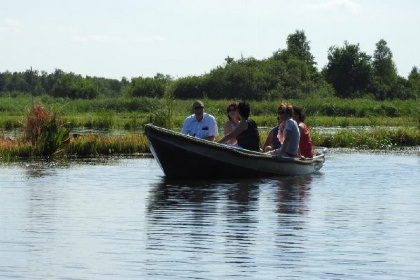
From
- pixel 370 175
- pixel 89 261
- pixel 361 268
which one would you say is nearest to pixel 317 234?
pixel 361 268

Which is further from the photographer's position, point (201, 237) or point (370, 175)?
point (370, 175)

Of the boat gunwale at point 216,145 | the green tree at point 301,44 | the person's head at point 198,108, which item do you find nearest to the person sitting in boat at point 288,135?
the boat gunwale at point 216,145

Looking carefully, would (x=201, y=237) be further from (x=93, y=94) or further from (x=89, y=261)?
(x=93, y=94)

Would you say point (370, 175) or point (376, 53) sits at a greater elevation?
point (376, 53)

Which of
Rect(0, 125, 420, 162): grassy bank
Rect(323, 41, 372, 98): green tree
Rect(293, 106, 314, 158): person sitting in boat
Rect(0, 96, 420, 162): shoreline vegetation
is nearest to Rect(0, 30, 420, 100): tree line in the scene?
Rect(323, 41, 372, 98): green tree

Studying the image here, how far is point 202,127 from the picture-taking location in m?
19.1

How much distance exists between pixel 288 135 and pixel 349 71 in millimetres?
74936

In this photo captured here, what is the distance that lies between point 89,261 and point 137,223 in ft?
9.44

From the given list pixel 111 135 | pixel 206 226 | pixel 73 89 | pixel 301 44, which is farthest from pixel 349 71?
pixel 206 226

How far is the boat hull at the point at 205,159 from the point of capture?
718 inches

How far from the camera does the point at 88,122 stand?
1699 inches

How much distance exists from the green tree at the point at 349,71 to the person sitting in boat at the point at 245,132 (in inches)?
2903

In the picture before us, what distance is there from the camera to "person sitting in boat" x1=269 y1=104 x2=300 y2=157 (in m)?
18.4

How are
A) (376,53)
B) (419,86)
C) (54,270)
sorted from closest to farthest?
1. (54,270)
2. (419,86)
3. (376,53)
